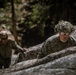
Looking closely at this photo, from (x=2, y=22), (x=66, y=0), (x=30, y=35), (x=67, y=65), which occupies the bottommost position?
(x=30, y=35)

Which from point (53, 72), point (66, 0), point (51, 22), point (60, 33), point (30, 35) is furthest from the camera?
point (30, 35)

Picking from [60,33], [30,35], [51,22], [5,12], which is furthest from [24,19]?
[60,33]

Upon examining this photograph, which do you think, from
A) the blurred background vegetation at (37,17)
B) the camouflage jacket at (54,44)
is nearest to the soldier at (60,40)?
the camouflage jacket at (54,44)

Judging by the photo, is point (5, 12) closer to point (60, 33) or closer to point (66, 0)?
point (66, 0)

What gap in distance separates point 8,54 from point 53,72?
348cm

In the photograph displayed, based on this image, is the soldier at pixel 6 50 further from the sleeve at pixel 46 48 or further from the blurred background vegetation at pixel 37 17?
the blurred background vegetation at pixel 37 17

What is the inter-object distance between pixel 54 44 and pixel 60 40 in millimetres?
147

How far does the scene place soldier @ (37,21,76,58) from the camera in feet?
19.5

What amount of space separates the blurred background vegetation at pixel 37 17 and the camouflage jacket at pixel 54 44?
491 inches

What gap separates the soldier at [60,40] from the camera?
594cm

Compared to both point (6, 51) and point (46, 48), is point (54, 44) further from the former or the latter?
point (6, 51)

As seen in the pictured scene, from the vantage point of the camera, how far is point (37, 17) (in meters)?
19.7

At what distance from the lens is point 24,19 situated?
26.1 meters

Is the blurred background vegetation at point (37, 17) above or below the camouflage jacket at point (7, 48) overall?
below
